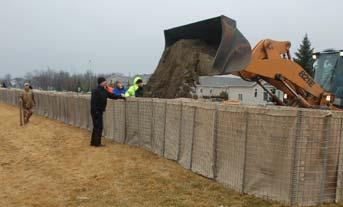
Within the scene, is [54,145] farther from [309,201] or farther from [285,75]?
[309,201]

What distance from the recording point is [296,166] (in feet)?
23.5

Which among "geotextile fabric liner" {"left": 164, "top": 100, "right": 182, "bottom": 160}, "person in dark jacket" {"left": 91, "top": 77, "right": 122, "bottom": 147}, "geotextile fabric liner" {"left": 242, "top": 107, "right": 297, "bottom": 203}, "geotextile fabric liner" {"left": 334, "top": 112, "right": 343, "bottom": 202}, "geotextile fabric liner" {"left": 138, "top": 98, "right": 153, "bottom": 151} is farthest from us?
"person in dark jacket" {"left": 91, "top": 77, "right": 122, "bottom": 147}

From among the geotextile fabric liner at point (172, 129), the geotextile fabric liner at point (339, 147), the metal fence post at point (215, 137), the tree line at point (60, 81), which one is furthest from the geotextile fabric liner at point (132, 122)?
the tree line at point (60, 81)

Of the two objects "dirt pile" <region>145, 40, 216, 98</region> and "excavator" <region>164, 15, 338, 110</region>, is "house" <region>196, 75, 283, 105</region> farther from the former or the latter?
"excavator" <region>164, 15, 338, 110</region>

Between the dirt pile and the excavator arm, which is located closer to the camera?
the excavator arm

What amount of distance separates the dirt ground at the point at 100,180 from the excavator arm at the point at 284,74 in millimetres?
2880

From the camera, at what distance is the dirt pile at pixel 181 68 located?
38.5ft

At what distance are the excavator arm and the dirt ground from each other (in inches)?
113

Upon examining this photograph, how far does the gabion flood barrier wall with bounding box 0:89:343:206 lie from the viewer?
720 centimetres

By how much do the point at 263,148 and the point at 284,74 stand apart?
3719mm

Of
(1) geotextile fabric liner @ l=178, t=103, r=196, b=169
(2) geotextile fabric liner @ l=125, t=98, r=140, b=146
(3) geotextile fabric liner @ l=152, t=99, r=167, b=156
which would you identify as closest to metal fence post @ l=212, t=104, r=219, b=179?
(1) geotextile fabric liner @ l=178, t=103, r=196, b=169

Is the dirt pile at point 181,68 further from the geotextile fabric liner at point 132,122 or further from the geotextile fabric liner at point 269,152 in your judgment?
the geotextile fabric liner at point 269,152

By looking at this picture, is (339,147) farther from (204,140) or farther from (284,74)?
(284,74)

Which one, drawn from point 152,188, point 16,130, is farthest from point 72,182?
point 16,130
